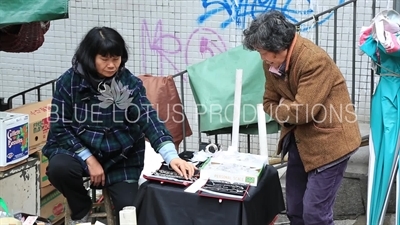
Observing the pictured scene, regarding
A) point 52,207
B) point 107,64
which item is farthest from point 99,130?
point 52,207

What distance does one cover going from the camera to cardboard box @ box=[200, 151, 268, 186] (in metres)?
3.52

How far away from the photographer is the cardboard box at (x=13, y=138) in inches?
172

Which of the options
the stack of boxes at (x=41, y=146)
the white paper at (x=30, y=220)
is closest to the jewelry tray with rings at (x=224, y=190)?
the white paper at (x=30, y=220)

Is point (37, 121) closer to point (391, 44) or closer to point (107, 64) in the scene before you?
point (107, 64)

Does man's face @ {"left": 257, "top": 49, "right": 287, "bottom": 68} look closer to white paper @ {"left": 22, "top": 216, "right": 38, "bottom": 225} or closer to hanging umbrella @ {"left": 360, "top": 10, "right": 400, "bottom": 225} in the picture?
hanging umbrella @ {"left": 360, "top": 10, "right": 400, "bottom": 225}

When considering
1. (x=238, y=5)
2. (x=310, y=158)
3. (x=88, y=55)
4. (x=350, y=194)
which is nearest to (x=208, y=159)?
(x=310, y=158)

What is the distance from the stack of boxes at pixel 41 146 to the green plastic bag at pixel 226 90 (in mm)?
1119

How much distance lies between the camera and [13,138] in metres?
4.45

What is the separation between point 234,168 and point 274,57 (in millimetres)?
659

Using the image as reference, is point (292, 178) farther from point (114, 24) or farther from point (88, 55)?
point (114, 24)

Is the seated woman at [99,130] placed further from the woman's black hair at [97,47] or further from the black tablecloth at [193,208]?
the black tablecloth at [193,208]

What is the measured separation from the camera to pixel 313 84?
3713 millimetres

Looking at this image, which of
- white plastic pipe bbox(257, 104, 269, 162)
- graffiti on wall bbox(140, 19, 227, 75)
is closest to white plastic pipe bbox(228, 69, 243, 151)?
white plastic pipe bbox(257, 104, 269, 162)

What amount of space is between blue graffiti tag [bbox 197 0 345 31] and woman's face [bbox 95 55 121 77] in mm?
2384
